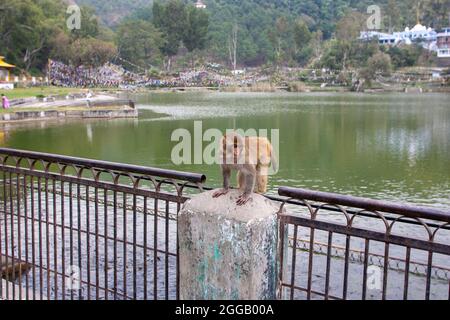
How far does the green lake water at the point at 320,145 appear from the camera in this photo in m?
15.2

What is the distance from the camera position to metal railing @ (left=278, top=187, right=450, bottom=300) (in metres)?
2.50

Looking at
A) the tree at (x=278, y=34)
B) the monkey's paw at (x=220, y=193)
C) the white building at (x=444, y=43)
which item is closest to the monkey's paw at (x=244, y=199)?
the monkey's paw at (x=220, y=193)

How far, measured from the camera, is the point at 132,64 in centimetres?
9069

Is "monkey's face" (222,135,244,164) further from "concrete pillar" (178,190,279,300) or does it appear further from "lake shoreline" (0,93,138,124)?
"lake shoreline" (0,93,138,124)

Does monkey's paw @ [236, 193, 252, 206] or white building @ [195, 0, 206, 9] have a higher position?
white building @ [195, 0, 206, 9]

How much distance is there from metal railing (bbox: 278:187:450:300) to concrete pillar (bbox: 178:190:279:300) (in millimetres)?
111

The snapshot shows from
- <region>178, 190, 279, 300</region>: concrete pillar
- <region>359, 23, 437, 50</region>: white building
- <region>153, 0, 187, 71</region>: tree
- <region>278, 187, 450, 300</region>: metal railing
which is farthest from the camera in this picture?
<region>359, 23, 437, 50</region>: white building

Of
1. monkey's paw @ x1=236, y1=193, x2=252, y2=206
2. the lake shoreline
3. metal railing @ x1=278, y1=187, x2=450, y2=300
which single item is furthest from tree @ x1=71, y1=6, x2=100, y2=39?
monkey's paw @ x1=236, y1=193, x2=252, y2=206

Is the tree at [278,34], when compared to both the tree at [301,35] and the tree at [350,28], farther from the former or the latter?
the tree at [350,28]

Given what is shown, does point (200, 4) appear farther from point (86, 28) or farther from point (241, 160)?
point (241, 160)

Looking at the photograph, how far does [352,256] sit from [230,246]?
6.69 meters

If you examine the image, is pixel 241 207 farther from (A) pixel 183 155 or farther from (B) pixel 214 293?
(A) pixel 183 155

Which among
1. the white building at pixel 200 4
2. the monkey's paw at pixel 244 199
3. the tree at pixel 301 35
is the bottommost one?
the monkey's paw at pixel 244 199
